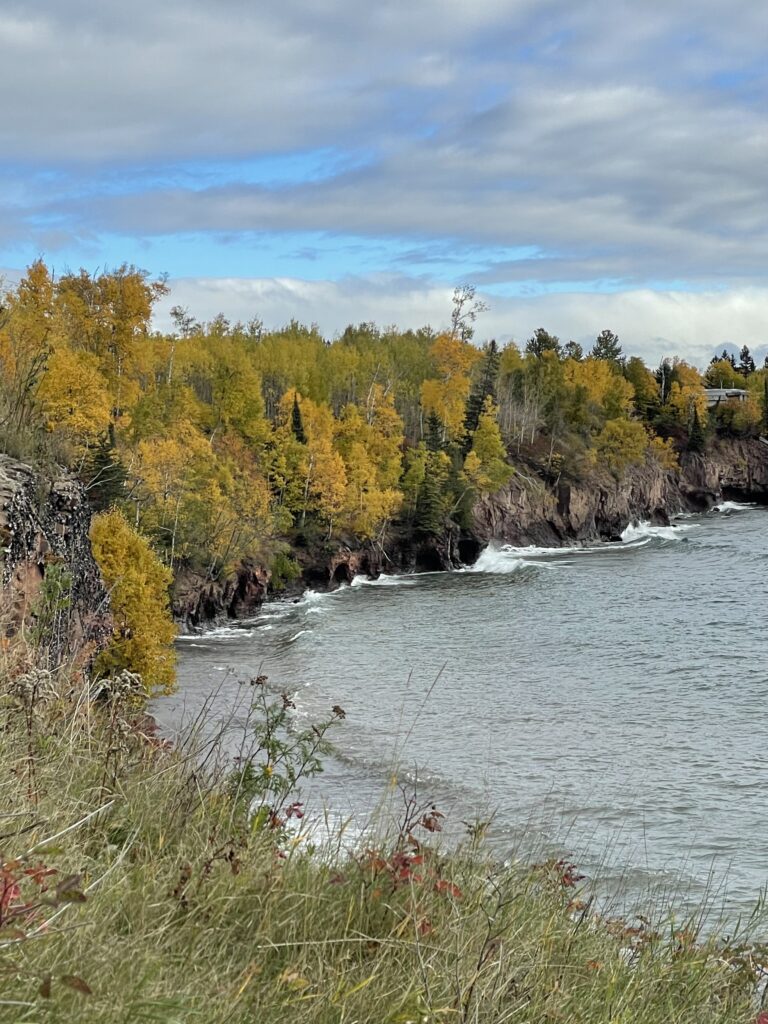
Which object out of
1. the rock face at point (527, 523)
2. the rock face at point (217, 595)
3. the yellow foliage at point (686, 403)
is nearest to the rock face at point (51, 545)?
the rock face at point (217, 595)

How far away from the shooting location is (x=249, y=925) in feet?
13.6

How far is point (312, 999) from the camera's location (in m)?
3.70

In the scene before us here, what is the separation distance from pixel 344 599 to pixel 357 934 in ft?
191

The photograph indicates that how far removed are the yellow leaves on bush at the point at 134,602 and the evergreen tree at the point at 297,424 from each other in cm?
3940

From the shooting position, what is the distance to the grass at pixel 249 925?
3289 mm

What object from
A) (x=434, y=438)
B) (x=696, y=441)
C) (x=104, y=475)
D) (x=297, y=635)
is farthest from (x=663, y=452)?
(x=104, y=475)

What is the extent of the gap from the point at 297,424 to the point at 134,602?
153 feet

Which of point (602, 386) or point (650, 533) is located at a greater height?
point (602, 386)

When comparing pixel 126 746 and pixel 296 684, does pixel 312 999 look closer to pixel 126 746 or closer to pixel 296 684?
pixel 126 746

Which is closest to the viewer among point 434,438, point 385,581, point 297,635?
point 297,635

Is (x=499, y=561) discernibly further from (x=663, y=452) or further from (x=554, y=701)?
(x=554, y=701)

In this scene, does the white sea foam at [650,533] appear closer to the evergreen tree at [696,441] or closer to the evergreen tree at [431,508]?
the evergreen tree at [696,441]

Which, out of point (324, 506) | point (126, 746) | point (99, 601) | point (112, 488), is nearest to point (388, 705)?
point (99, 601)

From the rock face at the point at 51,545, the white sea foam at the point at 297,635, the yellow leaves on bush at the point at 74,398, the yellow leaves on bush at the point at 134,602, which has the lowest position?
the white sea foam at the point at 297,635
